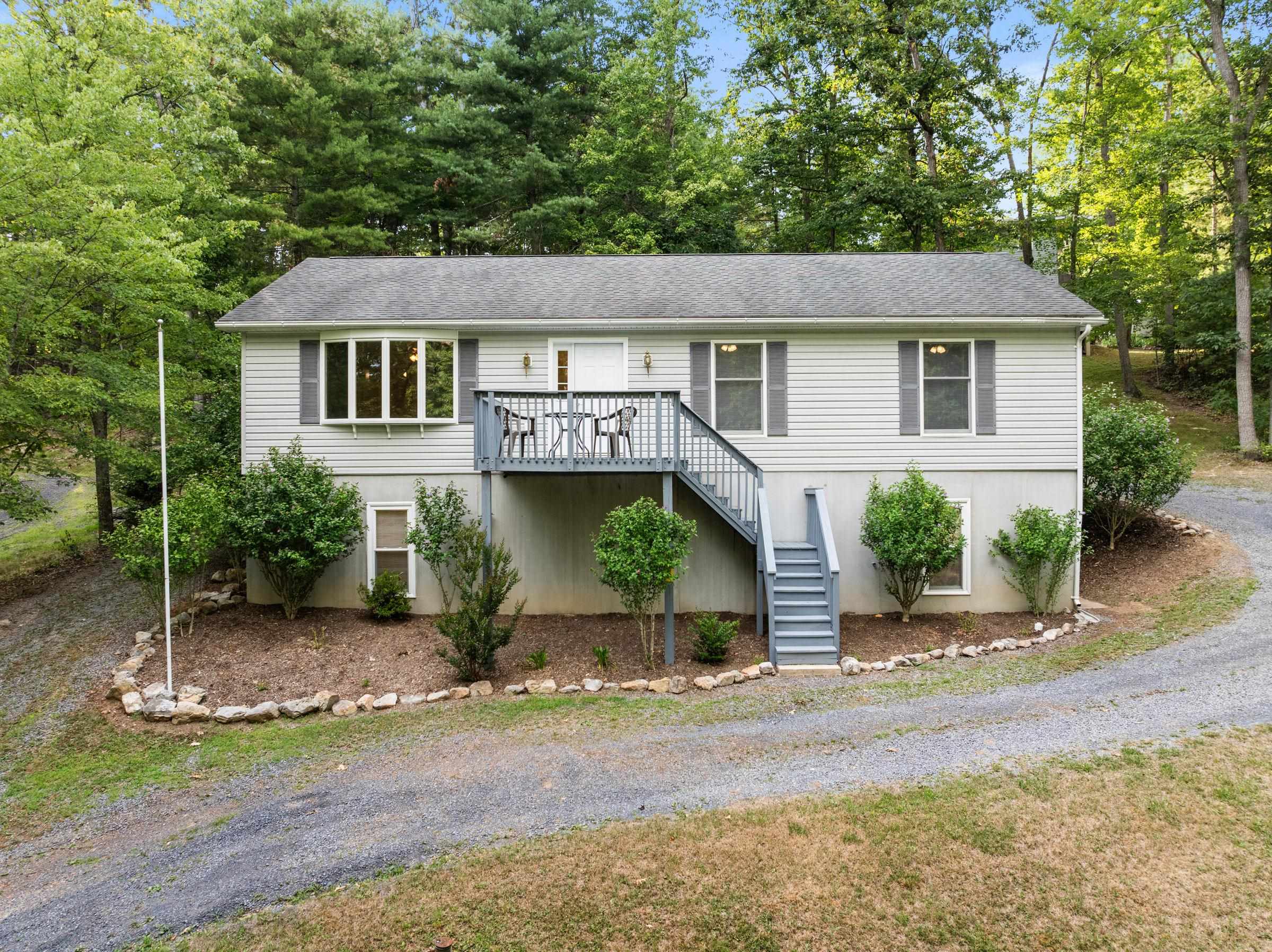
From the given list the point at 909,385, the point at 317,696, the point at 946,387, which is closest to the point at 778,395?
the point at 909,385

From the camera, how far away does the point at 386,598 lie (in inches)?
395

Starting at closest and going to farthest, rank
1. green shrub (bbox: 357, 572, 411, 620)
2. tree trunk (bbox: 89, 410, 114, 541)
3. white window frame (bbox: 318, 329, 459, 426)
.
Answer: green shrub (bbox: 357, 572, 411, 620), white window frame (bbox: 318, 329, 459, 426), tree trunk (bbox: 89, 410, 114, 541)

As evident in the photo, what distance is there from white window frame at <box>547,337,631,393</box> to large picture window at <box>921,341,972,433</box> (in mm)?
4830

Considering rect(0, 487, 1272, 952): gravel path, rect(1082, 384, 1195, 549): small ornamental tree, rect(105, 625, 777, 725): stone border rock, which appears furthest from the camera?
rect(1082, 384, 1195, 549): small ornamental tree

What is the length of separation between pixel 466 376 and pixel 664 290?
3.72 meters

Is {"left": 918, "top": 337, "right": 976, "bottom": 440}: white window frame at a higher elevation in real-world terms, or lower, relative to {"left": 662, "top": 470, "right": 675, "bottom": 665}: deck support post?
higher

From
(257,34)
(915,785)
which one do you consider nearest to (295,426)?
(915,785)

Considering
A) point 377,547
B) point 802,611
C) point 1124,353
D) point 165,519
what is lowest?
point 802,611

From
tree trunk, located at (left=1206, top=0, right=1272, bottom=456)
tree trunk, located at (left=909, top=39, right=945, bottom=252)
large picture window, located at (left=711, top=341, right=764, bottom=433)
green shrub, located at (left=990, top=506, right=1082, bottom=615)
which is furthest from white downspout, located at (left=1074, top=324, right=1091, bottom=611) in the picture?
tree trunk, located at (left=1206, top=0, right=1272, bottom=456)

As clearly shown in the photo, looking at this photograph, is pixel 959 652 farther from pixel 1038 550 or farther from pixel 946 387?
pixel 946 387

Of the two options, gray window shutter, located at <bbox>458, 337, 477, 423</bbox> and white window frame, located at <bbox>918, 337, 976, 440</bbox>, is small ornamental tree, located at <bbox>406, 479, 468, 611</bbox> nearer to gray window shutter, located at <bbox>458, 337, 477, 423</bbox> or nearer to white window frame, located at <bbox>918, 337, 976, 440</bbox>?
gray window shutter, located at <bbox>458, 337, 477, 423</bbox>

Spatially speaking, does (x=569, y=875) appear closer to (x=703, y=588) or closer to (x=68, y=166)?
(x=703, y=588)

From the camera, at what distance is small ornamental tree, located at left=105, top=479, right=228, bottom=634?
8758 millimetres

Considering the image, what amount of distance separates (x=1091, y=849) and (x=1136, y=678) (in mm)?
3882
